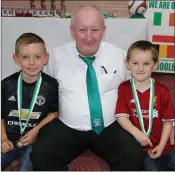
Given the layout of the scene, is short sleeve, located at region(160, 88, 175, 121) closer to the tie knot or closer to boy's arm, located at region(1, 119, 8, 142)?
the tie knot

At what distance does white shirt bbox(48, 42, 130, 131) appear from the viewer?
5.23 feet

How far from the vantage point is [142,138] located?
1.48 meters

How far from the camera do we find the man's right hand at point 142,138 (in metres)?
1.48

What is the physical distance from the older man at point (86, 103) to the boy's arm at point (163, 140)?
81mm

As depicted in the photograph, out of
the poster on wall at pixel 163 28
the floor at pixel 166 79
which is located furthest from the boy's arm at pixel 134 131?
the poster on wall at pixel 163 28

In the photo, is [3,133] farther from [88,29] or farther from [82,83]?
[88,29]

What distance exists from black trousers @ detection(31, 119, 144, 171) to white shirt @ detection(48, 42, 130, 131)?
5 centimetres

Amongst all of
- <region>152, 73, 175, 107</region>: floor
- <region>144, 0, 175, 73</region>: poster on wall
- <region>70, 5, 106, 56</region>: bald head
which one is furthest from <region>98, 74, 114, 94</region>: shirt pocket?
<region>144, 0, 175, 73</region>: poster on wall

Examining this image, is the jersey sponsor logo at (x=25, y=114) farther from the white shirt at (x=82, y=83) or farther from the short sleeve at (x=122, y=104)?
the short sleeve at (x=122, y=104)

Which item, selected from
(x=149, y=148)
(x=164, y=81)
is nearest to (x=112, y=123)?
(x=149, y=148)

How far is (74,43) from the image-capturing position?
5.62 feet

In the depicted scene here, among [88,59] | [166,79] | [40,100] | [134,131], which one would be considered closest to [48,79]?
[40,100]

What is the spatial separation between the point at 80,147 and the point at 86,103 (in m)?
0.22

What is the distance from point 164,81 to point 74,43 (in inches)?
81.1
